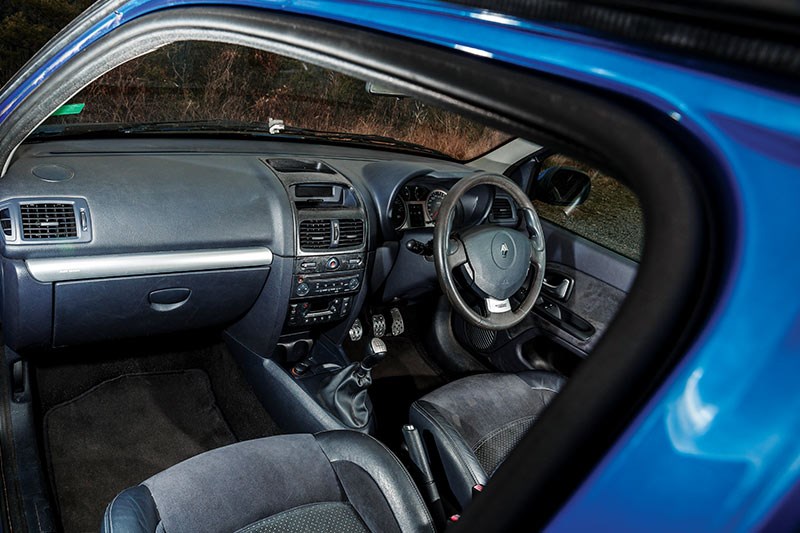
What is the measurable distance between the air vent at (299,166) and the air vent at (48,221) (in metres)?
0.72

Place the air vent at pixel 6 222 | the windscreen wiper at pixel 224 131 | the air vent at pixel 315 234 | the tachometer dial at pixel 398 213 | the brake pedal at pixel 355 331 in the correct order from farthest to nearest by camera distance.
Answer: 1. the brake pedal at pixel 355 331
2. the tachometer dial at pixel 398 213
3. the air vent at pixel 315 234
4. the windscreen wiper at pixel 224 131
5. the air vent at pixel 6 222

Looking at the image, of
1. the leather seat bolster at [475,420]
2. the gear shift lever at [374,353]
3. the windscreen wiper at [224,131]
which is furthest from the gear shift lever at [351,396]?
the windscreen wiper at [224,131]

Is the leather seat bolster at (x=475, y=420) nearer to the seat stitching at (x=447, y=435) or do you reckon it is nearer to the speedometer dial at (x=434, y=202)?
the seat stitching at (x=447, y=435)

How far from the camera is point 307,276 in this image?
7.34 feet

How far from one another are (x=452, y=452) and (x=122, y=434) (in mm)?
1380

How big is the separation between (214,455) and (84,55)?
89cm

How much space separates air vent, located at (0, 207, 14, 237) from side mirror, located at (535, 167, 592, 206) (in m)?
2.04

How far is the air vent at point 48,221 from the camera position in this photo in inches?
67.1

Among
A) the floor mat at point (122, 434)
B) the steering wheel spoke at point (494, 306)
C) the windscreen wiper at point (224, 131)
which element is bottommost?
the floor mat at point (122, 434)

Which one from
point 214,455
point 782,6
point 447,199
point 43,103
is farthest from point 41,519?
point 782,6

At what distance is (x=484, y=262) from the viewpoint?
2.13 meters

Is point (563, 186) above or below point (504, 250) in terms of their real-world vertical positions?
above

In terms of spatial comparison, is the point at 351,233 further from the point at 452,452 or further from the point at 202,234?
the point at 452,452

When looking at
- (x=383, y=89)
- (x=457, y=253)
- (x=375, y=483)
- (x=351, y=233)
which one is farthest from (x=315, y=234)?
(x=383, y=89)
